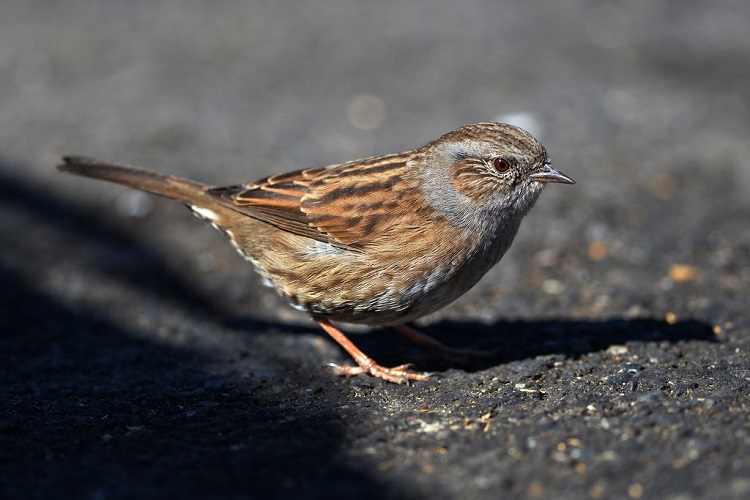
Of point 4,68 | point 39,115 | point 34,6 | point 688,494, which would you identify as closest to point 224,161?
point 39,115

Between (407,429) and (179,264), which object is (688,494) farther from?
(179,264)

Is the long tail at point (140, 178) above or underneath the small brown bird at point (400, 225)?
above

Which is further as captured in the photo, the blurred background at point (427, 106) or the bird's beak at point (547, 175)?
the blurred background at point (427, 106)

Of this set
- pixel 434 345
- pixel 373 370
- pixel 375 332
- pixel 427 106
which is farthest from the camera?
pixel 427 106

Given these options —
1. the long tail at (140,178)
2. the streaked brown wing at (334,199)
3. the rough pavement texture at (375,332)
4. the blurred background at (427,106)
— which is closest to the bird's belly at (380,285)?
the streaked brown wing at (334,199)

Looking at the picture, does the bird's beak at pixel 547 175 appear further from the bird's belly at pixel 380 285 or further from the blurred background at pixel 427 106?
the blurred background at pixel 427 106

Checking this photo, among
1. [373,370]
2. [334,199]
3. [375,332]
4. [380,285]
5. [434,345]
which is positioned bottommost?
[373,370]

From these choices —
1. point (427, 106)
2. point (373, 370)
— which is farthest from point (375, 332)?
point (427, 106)

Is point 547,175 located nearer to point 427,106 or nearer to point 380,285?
point 380,285
